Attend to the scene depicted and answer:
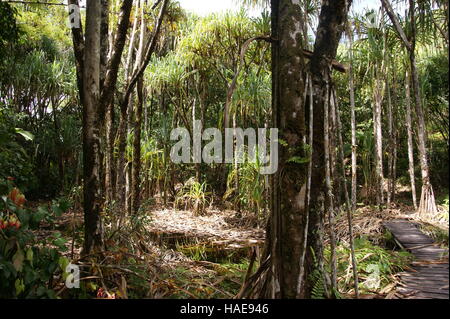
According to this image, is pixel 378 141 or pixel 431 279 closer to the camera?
pixel 431 279

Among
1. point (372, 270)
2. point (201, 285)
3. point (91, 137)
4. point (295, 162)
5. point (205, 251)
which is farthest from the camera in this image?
point (205, 251)

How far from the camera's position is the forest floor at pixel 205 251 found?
245 centimetres

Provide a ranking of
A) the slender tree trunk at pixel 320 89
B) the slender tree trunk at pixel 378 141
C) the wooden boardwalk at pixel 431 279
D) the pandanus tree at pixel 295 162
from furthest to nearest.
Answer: the slender tree trunk at pixel 378 141 → the slender tree trunk at pixel 320 89 → the pandanus tree at pixel 295 162 → the wooden boardwalk at pixel 431 279

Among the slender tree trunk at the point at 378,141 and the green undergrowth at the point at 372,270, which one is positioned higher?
the slender tree trunk at the point at 378,141

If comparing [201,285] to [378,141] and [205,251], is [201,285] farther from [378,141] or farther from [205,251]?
[378,141]

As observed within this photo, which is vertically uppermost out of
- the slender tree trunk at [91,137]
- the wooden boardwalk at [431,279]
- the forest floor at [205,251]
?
the slender tree trunk at [91,137]

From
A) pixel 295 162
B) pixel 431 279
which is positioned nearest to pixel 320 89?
pixel 295 162

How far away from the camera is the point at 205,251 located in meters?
5.03

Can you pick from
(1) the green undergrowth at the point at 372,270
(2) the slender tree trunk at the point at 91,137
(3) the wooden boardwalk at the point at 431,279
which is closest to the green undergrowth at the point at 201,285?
(2) the slender tree trunk at the point at 91,137

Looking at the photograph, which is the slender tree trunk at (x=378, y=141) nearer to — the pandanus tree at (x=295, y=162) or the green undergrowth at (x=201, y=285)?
the green undergrowth at (x=201, y=285)

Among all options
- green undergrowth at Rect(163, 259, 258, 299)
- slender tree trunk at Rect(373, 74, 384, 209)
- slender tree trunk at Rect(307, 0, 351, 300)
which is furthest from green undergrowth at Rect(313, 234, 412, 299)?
slender tree trunk at Rect(373, 74, 384, 209)

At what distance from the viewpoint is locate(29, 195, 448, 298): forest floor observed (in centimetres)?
245

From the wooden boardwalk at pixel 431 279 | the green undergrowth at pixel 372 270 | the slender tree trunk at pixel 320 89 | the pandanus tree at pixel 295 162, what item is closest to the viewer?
the wooden boardwalk at pixel 431 279

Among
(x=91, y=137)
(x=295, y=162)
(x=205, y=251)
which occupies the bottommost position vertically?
(x=205, y=251)
